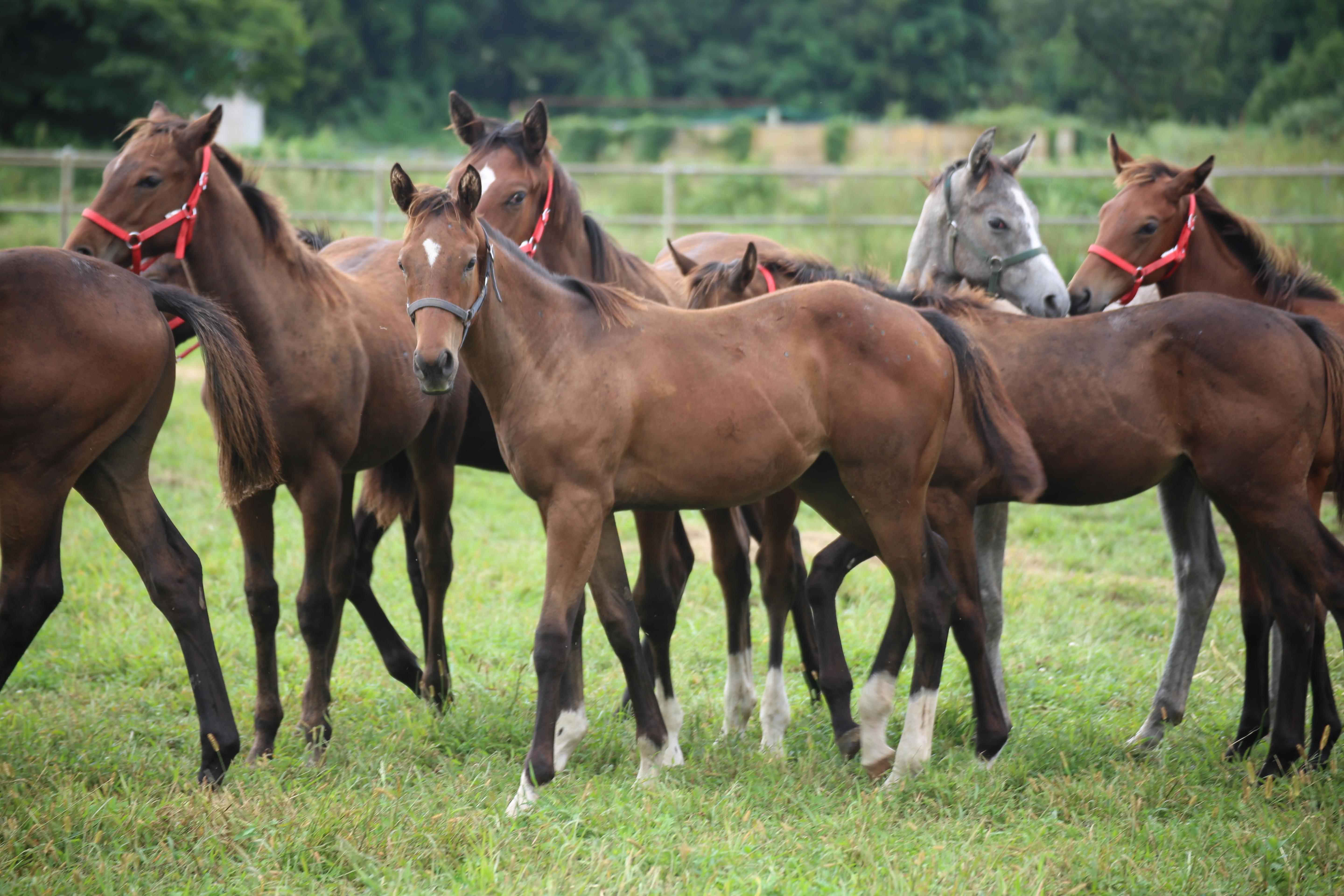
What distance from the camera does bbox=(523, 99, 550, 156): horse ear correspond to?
478 cm

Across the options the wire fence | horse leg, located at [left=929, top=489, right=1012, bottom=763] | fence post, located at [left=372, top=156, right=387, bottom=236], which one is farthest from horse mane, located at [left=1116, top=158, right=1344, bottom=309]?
fence post, located at [left=372, top=156, right=387, bottom=236]

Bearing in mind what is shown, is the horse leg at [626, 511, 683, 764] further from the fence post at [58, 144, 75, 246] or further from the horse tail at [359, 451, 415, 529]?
the fence post at [58, 144, 75, 246]

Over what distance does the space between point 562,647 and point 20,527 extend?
176 centimetres

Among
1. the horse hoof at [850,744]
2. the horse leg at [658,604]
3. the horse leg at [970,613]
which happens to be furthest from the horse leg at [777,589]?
the horse leg at [970,613]

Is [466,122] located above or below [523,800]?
above

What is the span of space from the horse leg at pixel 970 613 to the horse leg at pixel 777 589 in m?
0.62

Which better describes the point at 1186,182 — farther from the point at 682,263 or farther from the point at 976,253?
the point at 682,263

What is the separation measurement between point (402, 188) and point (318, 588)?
1.72 metres

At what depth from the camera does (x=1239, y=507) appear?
4027 millimetres

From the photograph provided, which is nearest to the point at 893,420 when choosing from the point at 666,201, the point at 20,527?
the point at 20,527

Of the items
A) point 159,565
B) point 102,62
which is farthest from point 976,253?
point 102,62

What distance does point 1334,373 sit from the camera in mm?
4035

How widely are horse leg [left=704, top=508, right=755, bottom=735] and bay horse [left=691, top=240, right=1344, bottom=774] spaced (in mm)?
426

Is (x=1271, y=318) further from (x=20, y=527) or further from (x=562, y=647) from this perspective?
(x=20, y=527)
